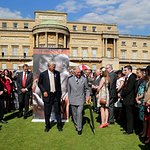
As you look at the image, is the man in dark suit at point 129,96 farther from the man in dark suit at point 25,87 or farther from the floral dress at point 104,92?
the man in dark suit at point 25,87

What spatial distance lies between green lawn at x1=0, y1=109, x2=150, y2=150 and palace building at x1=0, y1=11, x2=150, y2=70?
44.0 m

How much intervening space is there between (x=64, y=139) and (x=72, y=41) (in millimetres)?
52783

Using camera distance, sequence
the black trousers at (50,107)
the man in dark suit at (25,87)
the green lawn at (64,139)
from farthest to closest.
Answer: the man in dark suit at (25,87)
the black trousers at (50,107)
the green lawn at (64,139)

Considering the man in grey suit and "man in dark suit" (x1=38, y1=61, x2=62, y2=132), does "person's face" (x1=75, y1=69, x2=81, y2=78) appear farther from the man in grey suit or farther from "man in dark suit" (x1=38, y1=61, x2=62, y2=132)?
"man in dark suit" (x1=38, y1=61, x2=62, y2=132)

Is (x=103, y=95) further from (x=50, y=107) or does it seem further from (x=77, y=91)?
(x=50, y=107)

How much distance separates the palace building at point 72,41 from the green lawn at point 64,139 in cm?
4400

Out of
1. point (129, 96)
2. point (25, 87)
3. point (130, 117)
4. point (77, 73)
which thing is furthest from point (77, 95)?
point (25, 87)

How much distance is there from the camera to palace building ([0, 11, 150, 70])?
5356 cm

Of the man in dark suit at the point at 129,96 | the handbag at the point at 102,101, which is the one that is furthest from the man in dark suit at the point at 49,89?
the man in dark suit at the point at 129,96

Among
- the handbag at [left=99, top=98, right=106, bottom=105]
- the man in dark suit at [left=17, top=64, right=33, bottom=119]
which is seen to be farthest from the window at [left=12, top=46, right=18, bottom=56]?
the handbag at [left=99, top=98, right=106, bottom=105]

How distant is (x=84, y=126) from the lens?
30.8 feet

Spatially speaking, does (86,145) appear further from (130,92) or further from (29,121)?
(29,121)

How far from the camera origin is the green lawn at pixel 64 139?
22.8 ft

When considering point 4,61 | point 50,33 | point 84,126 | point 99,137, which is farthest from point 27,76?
point 4,61
